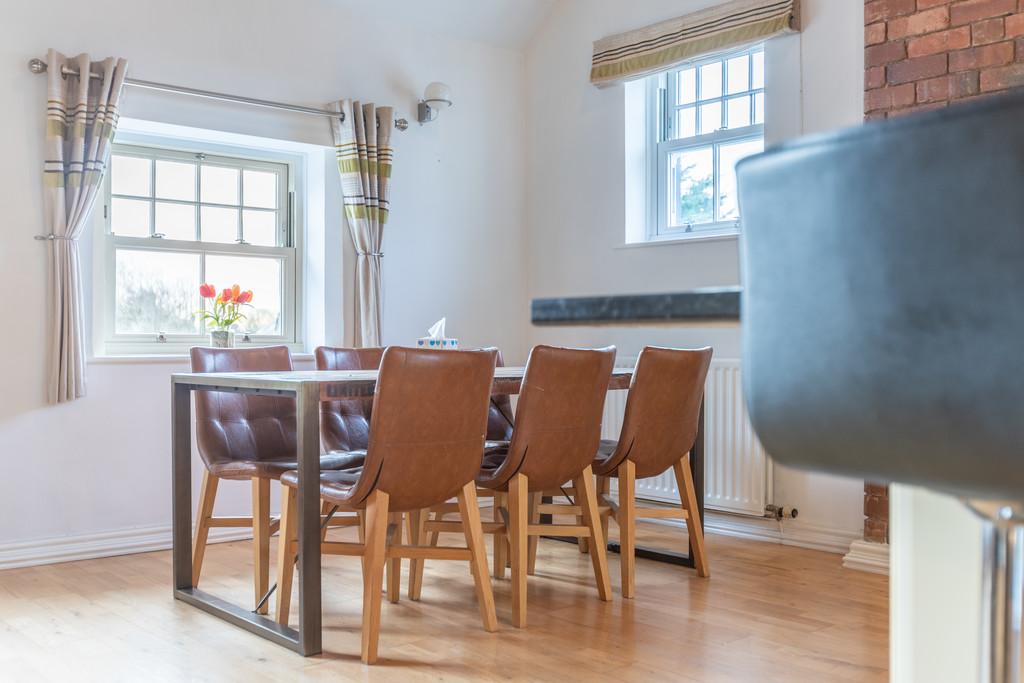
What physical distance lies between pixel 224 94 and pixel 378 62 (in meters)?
0.91

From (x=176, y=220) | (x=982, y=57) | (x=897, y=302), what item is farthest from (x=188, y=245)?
(x=897, y=302)

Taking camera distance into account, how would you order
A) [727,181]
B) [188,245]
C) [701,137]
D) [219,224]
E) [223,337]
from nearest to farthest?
[223,337]
[188,245]
[219,224]
[727,181]
[701,137]

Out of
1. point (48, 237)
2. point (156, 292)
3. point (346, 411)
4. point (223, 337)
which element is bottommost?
point (346, 411)

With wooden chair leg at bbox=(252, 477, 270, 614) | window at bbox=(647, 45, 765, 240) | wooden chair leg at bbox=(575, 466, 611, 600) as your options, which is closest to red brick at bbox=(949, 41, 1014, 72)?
window at bbox=(647, 45, 765, 240)

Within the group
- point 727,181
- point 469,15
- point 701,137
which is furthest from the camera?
point 469,15

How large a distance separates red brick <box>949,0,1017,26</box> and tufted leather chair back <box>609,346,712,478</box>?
1.49 meters

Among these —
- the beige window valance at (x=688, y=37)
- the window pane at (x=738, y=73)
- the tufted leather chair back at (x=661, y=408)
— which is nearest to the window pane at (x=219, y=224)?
the beige window valance at (x=688, y=37)

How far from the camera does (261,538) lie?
10.3 feet

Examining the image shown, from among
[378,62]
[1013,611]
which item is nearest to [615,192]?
[378,62]

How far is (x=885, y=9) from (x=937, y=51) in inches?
11.7

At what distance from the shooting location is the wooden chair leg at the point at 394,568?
3133 millimetres

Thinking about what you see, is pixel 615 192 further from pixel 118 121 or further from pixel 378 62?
pixel 118 121

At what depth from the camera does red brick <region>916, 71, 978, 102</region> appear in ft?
11.2

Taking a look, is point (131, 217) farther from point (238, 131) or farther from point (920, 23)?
point (920, 23)
